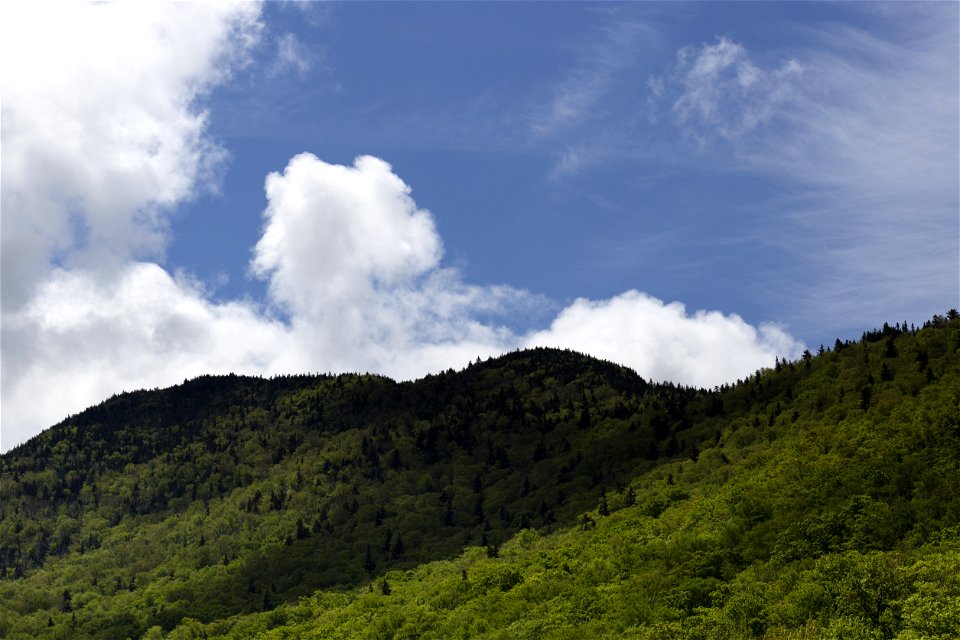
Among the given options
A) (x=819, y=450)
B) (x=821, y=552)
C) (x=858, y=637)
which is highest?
(x=819, y=450)

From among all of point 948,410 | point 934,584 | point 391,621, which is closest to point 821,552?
point 934,584

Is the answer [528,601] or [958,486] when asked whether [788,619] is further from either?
[528,601]

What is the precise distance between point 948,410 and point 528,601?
81.5 m

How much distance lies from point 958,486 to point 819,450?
1589 inches

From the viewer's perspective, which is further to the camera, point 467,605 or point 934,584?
point 467,605

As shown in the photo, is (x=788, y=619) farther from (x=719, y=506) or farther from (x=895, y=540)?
(x=719, y=506)

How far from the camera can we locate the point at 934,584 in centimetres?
11206

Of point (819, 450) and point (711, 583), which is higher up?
point (819, 450)

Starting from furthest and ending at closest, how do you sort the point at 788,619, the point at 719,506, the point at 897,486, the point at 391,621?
the point at 391,621
the point at 719,506
the point at 897,486
the point at 788,619

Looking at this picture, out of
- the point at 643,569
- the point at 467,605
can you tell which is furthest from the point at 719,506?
the point at 467,605

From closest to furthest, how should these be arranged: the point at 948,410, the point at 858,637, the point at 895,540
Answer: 1. the point at 858,637
2. the point at 895,540
3. the point at 948,410

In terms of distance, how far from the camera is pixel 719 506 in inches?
7106

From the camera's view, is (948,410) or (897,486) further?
(948,410)

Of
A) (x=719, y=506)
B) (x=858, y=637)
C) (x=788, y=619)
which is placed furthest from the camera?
(x=719, y=506)
